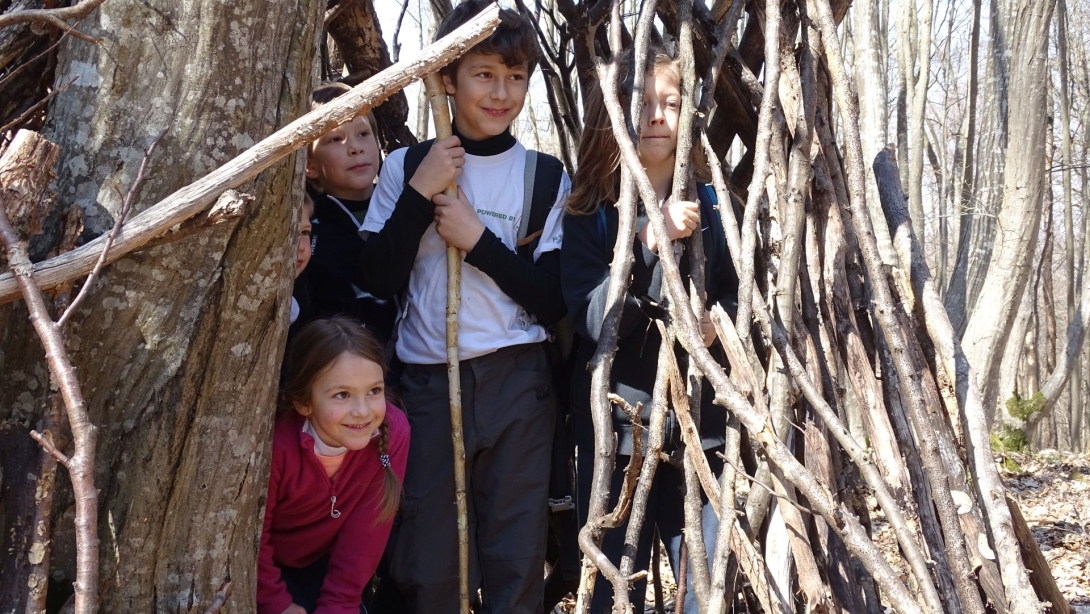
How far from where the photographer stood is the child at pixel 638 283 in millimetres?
2385

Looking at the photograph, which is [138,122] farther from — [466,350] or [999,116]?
[999,116]

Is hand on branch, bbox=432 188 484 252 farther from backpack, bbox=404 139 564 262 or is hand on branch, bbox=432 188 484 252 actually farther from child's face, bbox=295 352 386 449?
child's face, bbox=295 352 386 449

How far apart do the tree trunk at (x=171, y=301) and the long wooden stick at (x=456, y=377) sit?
0.67 metres

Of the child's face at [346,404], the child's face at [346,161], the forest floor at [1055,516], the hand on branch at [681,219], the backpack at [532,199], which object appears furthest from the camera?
the forest floor at [1055,516]

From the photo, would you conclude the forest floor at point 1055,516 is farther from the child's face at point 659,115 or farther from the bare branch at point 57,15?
the bare branch at point 57,15

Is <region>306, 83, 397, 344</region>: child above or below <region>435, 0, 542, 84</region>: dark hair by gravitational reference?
below

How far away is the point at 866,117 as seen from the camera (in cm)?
668

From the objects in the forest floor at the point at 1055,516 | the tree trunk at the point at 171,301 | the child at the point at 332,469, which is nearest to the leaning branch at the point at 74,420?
the tree trunk at the point at 171,301

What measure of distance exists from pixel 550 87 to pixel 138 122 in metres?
2.40

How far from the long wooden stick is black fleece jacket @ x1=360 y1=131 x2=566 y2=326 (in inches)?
2.7

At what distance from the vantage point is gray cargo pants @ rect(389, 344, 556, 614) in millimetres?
2385

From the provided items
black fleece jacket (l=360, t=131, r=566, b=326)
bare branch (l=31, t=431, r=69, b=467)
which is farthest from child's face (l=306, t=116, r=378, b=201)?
bare branch (l=31, t=431, r=69, b=467)

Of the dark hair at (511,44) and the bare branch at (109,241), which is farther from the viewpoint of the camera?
the dark hair at (511,44)

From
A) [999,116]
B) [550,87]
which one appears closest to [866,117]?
[999,116]
